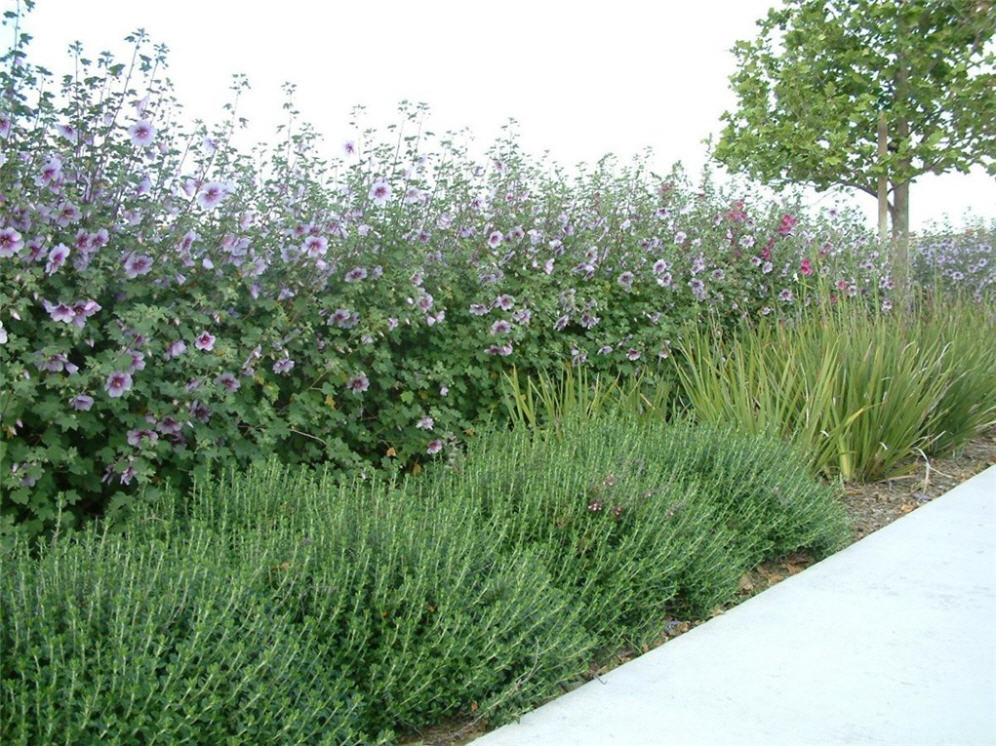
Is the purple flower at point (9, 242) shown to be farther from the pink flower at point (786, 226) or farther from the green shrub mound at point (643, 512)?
the pink flower at point (786, 226)

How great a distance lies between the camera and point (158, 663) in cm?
236

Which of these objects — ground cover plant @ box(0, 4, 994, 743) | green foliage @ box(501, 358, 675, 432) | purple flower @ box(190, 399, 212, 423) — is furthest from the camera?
green foliage @ box(501, 358, 675, 432)

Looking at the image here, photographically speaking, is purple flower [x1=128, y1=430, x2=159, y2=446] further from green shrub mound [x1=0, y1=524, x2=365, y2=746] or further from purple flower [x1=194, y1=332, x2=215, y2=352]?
green shrub mound [x1=0, y1=524, x2=365, y2=746]

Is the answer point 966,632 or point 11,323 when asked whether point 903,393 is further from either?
point 11,323

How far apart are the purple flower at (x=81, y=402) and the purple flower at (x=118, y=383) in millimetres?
77

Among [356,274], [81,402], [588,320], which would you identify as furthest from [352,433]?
[588,320]

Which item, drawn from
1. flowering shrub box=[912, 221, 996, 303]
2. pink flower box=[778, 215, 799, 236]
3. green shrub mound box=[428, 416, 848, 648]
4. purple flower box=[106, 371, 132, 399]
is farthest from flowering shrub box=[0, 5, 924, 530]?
flowering shrub box=[912, 221, 996, 303]

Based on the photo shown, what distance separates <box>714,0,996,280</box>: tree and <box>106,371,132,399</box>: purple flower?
10979 millimetres

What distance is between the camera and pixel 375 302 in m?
5.07

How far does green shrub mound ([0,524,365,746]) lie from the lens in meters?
2.27

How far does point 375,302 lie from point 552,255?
5.85ft

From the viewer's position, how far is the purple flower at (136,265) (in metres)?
4.04

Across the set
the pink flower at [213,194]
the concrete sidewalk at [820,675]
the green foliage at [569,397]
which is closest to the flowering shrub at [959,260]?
the green foliage at [569,397]

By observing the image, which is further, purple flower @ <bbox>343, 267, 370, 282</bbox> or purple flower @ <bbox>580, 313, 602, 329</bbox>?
purple flower @ <bbox>580, 313, 602, 329</bbox>
